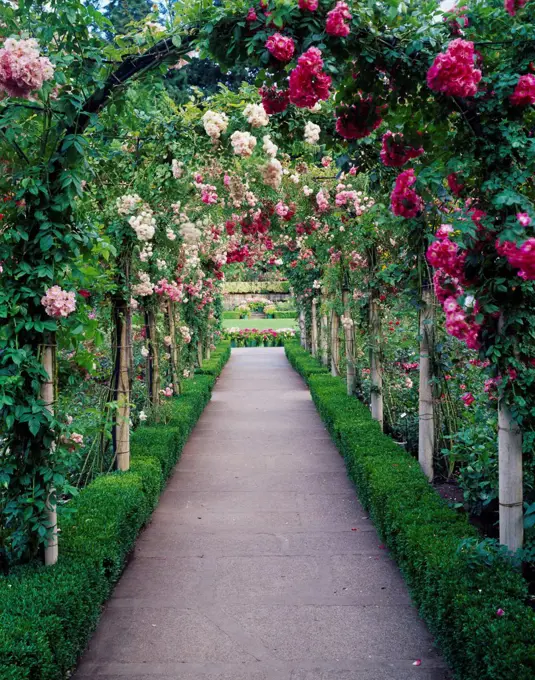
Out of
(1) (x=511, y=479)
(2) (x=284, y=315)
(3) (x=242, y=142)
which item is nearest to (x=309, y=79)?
(3) (x=242, y=142)

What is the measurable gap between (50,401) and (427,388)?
2.69m

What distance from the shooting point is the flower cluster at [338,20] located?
100 inches

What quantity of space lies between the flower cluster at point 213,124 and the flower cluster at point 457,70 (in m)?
1.89

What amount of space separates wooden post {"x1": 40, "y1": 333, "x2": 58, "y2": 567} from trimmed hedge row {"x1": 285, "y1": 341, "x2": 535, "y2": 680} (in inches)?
68.8

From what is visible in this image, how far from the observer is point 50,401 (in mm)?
3225

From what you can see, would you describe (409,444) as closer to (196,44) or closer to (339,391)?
(339,391)

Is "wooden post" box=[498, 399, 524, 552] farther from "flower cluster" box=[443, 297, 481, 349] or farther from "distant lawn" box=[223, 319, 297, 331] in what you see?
"distant lawn" box=[223, 319, 297, 331]

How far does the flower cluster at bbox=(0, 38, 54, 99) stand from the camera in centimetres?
248

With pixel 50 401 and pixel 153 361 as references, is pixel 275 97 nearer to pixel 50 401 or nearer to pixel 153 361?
pixel 50 401

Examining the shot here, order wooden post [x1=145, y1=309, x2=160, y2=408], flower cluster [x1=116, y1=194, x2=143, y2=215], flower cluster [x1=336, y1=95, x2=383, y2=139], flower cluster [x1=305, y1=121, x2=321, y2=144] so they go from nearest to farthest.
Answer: flower cluster [x1=336, y1=95, x2=383, y2=139] → flower cluster [x1=305, y1=121, x2=321, y2=144] → flower cluster [x1=116, y1=194, x2=143, y2=215] → wooden post [x1=145, y1=309, x2=160, y2=408]

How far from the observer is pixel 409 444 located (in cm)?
616

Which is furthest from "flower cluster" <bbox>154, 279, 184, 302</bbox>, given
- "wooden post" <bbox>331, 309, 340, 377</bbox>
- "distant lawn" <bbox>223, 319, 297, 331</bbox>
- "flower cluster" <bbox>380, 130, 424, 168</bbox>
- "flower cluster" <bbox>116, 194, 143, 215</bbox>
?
"distant lawn" <bbox>223, 319, 297, 331</bbox>

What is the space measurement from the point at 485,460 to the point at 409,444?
8.79 ft

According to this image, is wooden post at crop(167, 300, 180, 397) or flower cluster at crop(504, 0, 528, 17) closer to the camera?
flower cluster at crop(504, 0, 528, 17)
